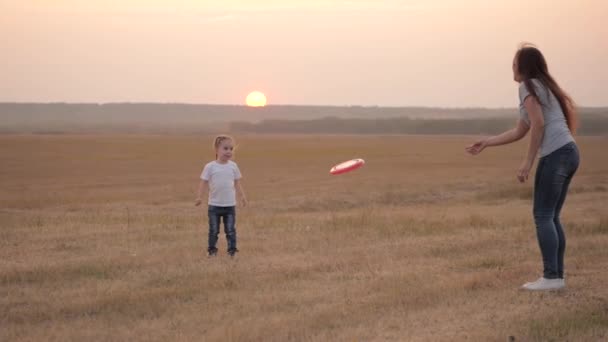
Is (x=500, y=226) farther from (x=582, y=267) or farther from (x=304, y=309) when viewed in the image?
(x=304, y=309)

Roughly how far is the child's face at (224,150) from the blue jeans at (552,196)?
4.73 meters

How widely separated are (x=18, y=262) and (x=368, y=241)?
5036 mm

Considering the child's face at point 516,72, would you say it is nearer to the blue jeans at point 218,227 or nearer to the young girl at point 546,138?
the young girl at point 546,138

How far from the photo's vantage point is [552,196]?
8.48 m

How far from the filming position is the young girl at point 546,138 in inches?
332

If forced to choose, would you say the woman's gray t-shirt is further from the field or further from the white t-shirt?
the white t-shirt

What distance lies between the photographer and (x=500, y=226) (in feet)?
47.3

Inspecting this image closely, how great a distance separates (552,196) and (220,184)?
492cm

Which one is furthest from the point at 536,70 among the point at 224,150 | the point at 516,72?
the point at 224,150

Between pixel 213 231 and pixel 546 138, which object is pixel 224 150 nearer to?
pixel 213 231

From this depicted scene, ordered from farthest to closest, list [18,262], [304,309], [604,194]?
1. [604,194]
2. [18,262]
3. [304,309]

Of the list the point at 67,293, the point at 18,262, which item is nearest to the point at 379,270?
the point at 67,293

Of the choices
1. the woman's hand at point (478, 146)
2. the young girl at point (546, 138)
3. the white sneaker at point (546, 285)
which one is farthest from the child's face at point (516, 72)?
the white sneaker at point (546, 285)

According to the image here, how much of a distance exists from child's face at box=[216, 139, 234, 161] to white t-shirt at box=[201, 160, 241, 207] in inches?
4.5
